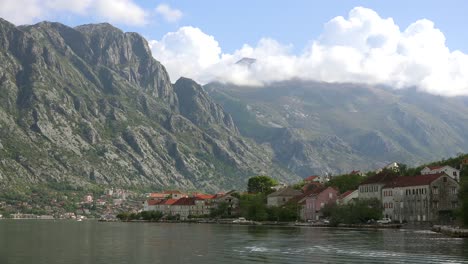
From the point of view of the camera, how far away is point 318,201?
194 m

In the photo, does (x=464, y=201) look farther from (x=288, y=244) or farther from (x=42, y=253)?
(x=42, y=253)

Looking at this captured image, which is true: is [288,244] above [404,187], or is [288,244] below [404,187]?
below

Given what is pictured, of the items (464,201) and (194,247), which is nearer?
(194,247)

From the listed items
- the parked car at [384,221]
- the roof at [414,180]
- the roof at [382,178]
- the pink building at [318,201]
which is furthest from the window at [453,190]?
the pink building at [318,201]

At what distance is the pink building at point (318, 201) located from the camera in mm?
192875

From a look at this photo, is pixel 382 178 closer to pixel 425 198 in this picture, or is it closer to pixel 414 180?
pixel 414 180

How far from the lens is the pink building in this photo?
192875 mm

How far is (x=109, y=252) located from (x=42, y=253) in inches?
289

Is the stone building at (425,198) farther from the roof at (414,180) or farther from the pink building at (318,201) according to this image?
the pink building at (318,201)

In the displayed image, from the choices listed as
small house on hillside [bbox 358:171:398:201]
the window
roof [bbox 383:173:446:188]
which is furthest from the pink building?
the window

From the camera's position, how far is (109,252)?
78500mm

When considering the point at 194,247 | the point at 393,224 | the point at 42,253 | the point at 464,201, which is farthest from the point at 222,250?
the point at 393,224

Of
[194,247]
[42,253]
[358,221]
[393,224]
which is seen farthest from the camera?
[358,221]

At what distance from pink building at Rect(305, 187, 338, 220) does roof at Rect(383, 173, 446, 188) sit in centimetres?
2527
